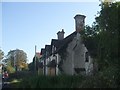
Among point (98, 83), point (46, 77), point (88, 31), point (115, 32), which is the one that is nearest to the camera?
point (98, 83)

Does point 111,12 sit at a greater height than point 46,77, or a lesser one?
greater

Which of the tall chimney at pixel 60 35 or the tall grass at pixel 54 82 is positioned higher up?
the tall chimney at pixel 60 35

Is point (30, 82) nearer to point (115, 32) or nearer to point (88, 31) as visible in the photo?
point (115, 32)

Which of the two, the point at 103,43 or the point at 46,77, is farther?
the point at 103,43

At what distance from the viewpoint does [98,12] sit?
26.9m

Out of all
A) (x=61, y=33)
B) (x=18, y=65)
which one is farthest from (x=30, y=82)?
(x=18, y=65)

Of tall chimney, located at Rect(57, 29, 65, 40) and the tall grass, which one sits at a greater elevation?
tall chimney, located at Rect(57, 29, 65, 40)

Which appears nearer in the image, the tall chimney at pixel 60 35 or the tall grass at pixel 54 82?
the tall grass at pixel 54 82

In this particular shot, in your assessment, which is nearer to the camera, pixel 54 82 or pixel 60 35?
pixel 54 82

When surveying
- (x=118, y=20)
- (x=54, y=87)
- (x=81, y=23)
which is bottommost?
(x=54, y=87)

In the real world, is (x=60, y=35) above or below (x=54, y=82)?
above

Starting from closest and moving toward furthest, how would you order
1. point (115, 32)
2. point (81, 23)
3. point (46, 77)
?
point (46, 77), point (115, 32), point (81, 23)

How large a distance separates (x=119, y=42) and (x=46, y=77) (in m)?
5.72

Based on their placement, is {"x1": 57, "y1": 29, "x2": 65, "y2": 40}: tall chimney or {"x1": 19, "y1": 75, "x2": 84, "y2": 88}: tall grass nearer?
{"x1": 19, "y1": 75, "x2": 84, "y2": 88}: tall grass
